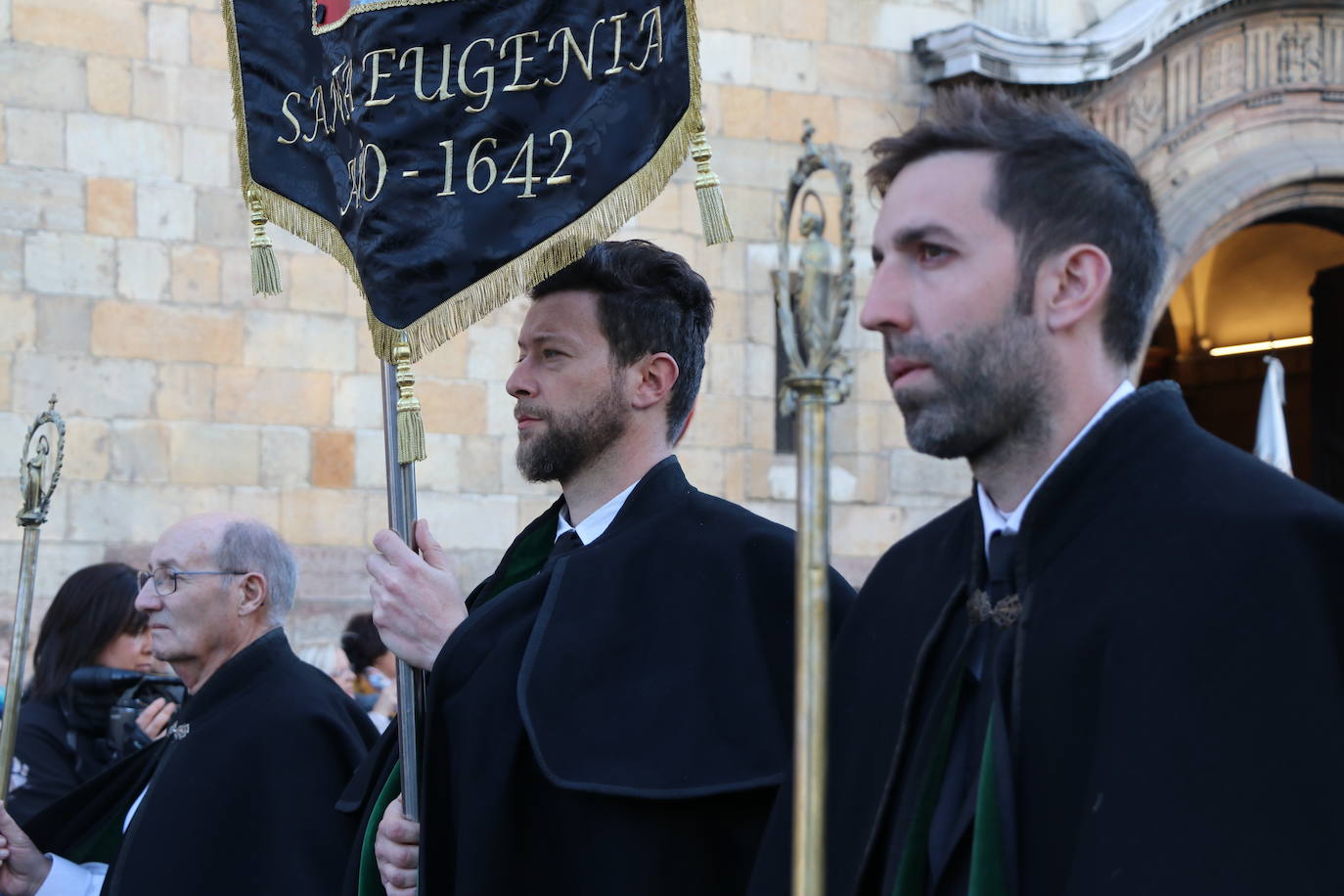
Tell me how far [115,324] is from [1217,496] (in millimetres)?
6978

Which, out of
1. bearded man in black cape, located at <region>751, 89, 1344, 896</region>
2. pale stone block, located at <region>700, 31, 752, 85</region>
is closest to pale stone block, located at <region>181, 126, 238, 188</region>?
pale stone block, located at <region>700, 31, 752, 85</region>

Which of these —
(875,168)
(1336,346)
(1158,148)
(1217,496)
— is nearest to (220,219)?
(1158,148)

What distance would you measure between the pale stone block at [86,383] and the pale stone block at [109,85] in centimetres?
116

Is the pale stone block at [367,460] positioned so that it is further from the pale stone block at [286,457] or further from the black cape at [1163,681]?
the black cape at [1163,681]

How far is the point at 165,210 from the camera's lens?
8.22 m

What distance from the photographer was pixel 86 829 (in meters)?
4.34

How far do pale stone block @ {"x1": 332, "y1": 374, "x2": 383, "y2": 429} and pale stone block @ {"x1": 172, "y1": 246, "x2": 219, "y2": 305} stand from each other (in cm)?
73

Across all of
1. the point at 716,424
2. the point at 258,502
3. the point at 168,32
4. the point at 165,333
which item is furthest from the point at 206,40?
the point at 716,424

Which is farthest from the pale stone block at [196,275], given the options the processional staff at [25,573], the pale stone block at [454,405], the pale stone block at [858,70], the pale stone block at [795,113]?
the processional staff at [25,573]

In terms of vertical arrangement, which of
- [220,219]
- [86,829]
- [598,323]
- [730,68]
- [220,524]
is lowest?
[86,829]

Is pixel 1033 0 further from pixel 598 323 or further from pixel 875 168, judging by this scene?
pixel 875 168

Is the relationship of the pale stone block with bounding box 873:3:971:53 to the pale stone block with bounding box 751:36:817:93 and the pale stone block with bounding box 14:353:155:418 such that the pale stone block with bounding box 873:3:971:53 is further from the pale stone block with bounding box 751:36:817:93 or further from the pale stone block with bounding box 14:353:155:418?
the pale stone block with bounding box 14:353:155:418

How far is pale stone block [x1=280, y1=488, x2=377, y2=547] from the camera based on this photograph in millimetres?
8398

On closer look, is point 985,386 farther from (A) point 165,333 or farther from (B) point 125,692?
(A) point 165,333
